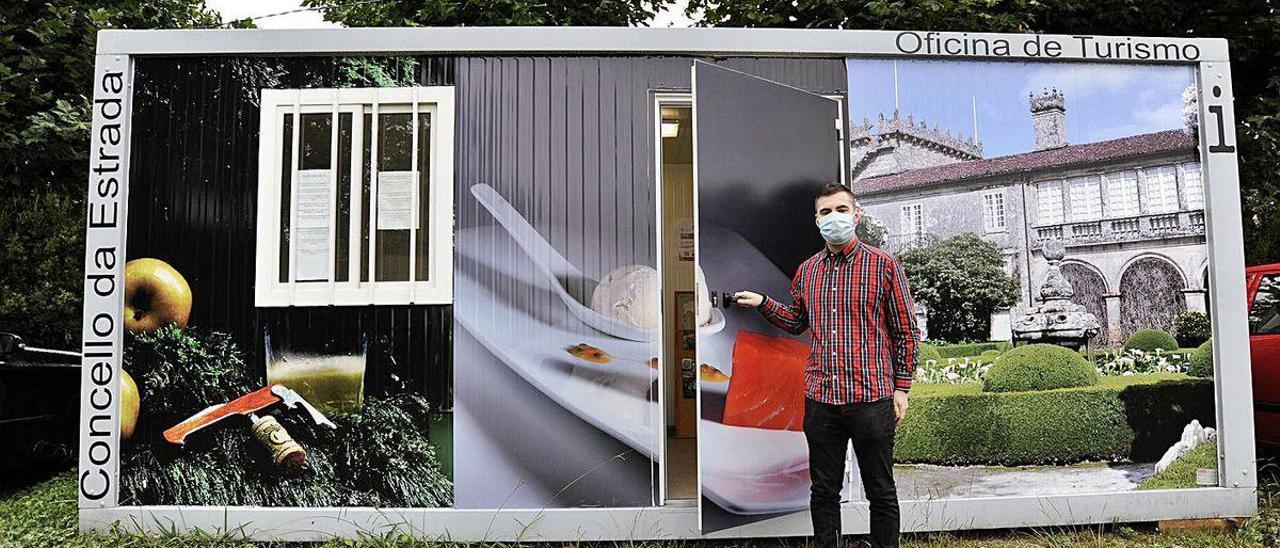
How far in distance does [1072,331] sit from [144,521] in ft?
17.0

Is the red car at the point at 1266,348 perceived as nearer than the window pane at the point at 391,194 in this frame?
No

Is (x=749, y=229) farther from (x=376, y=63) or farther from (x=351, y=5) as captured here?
(x=351, y=5)

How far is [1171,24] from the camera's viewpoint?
331 inches

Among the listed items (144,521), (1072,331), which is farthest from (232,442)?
(1072,331)

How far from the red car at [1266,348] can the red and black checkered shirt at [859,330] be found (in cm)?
329

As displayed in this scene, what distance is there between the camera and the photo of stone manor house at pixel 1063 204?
444 centimetres

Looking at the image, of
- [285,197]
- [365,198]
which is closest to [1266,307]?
[365,198]

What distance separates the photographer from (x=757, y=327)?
416 centimetres

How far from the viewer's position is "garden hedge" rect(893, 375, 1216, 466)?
4375mm

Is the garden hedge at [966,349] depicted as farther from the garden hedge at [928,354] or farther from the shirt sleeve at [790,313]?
the shirt sleeve at [790,313]

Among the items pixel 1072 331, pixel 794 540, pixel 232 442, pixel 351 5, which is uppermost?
pixel 351 5

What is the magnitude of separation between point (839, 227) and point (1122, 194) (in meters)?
1.99

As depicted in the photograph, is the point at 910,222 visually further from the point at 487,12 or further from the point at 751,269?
the point at 487,12

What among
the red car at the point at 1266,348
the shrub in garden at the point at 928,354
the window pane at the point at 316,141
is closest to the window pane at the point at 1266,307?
the red car at the point at 1266,348
